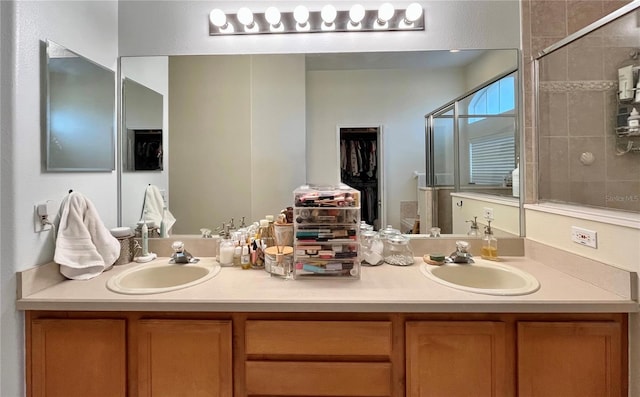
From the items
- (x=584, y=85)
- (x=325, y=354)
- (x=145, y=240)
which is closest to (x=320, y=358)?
(x=325, y=354)

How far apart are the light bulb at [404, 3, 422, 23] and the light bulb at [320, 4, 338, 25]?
0.41 m

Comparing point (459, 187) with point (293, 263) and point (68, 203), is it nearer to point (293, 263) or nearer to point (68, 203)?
point (293, 263)

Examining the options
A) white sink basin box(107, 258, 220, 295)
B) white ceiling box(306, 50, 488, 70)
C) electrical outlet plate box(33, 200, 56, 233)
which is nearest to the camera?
electrical outlet plate box(33, 200, 56, 233)

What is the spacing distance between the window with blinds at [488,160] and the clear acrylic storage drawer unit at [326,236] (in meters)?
0.90

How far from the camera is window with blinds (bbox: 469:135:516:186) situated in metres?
1.78

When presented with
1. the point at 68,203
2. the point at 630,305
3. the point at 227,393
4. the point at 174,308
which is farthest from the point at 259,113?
the point at 630,305

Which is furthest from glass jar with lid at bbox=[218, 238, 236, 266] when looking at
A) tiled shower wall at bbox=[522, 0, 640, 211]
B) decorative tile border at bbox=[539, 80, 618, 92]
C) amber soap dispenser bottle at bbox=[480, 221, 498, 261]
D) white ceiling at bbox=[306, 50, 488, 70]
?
decorative tile border at bbox=[539, 80, 618, 92]

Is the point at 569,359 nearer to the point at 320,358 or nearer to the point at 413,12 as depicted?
the point at 320,358

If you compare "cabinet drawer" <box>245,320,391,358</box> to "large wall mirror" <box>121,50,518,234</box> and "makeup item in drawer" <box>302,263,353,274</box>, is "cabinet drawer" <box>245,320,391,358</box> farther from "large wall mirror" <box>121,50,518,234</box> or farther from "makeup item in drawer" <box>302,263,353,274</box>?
"large wall mirror" <box>121,50,518,234</box>

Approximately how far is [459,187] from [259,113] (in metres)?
1.28

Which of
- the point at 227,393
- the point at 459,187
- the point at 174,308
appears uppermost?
the point at 459,187

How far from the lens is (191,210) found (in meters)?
1.81

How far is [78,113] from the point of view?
1463 millimetres

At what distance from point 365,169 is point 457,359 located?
41.9 inches
